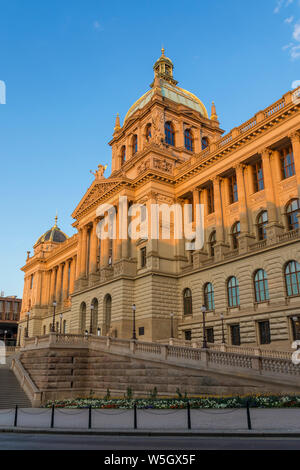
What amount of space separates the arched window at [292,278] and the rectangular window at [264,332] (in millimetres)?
3505

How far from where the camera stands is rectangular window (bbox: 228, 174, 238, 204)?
44719 mm

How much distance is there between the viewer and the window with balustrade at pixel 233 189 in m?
44.7

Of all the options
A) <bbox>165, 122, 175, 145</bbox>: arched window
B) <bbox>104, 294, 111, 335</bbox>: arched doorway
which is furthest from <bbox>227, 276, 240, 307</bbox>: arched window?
<bbox>165, 122, 175, 145</bbox>: arched window

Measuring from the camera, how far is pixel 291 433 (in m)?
13.2

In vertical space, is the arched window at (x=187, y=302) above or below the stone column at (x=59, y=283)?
below

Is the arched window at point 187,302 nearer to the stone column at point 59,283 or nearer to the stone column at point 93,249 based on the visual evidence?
the stone column at point 93,249

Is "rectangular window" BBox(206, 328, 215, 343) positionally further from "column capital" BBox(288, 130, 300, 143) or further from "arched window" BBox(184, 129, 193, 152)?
"arched window" BBox(184, 129, 193, 152)

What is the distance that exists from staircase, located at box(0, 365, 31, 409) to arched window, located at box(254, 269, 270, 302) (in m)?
20.9

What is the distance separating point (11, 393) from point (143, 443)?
895 inches

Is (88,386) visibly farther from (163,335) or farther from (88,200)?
(88,200)

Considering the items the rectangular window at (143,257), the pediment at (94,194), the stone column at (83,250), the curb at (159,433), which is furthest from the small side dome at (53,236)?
the curb at (159,433)

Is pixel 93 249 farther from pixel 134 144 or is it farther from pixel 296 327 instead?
pixel 296 327

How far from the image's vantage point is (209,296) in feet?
140
